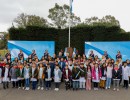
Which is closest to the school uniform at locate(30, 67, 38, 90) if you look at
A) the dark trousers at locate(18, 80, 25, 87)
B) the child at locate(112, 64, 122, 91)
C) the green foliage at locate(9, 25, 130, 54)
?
the dark trousers at locate(18, 80, 25, 87)

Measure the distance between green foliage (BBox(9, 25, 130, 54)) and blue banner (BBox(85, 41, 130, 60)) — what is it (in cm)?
131

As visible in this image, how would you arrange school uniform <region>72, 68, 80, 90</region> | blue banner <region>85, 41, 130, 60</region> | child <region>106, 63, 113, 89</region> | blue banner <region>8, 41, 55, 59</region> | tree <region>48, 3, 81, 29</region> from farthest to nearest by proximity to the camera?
1. tree <region>48, 3, 81, 29</region>
2. blue banner <region>8, 41, 55, 59</region>
3. blue banner <region>85, 41, 130, 60</region>
4. child <region>106, 63, 113, 89</region>
5. school uniform <region>72, 68, 80, 90</region>

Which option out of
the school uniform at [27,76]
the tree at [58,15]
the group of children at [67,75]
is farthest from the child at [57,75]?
the tree at [58,15]

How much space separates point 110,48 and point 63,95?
10535 mm

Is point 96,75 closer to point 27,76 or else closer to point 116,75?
point 116,75

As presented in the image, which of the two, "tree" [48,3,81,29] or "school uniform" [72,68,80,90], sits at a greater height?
"tree" [48,3,81,29]

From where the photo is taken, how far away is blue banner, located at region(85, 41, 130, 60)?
21.6 metres

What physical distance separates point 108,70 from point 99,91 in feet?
4.57

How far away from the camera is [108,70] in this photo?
47.0 feet

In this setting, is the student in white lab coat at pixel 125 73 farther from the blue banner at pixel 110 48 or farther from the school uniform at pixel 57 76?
the blue banner at pixel 110 48

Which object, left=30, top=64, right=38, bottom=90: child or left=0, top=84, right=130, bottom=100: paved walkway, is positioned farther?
left=30, top=64, right=38, bottom=90: child

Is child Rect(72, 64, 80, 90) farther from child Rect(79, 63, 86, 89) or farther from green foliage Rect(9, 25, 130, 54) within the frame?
green foliage Rect(9, 25, 130, 54)

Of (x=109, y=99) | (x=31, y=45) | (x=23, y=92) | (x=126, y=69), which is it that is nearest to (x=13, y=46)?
(x=31, y=45)

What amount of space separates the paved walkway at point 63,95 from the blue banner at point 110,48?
26.6 feet
